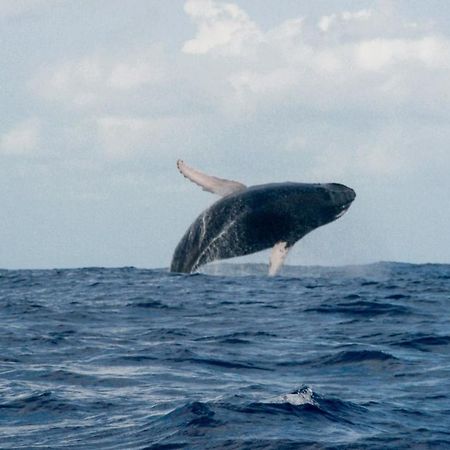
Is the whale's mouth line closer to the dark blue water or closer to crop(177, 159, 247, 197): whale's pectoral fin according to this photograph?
the dark blue water

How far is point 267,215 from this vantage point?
61.9 feet

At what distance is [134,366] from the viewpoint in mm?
11258

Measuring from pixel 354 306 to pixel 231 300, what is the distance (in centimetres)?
245

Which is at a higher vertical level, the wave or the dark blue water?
the wave

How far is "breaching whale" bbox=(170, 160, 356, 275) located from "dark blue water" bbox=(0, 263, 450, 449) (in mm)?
1094

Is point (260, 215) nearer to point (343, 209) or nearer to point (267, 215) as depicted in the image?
point (267, 215)

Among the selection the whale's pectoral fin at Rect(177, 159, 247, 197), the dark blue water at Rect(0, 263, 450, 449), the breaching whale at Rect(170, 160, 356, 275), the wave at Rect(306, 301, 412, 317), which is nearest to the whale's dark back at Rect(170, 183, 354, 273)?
the breaching whale at Rect(170, 160, 356, 275)

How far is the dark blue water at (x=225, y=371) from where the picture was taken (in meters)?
8.17

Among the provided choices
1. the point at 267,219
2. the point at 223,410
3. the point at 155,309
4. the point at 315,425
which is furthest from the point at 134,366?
the point at 267,219

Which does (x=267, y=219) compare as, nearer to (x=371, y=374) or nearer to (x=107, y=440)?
(x=371, y=374)

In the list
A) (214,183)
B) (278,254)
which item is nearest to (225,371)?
(278,254)

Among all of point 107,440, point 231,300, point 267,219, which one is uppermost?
point 267,219

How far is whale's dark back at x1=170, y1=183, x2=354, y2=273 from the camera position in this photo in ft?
62.1

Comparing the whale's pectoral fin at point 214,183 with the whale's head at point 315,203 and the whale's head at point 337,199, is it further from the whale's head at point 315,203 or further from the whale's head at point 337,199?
the whale's head at point 337,199
